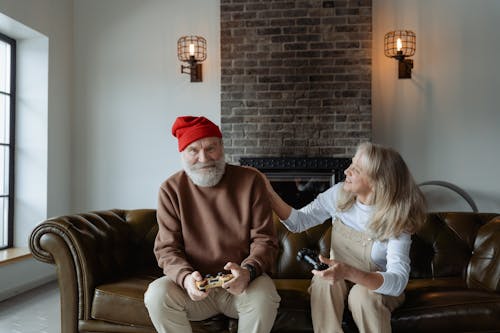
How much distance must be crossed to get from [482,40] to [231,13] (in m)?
2.45

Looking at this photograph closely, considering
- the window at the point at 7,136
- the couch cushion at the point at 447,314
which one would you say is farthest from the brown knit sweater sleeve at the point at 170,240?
the window at the point at 7,136

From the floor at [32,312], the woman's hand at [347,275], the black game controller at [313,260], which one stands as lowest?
the floor at [32,312]

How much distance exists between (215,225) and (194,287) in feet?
1.05

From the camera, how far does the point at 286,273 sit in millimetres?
2662

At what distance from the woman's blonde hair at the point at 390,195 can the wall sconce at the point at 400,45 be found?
276cm

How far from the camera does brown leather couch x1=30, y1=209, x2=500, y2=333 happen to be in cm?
209

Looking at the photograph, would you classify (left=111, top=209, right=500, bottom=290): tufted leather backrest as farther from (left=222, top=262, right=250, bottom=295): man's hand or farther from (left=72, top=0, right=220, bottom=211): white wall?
(left=72, top=0, right=220, bottom=211): white wall

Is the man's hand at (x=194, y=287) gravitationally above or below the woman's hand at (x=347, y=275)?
below

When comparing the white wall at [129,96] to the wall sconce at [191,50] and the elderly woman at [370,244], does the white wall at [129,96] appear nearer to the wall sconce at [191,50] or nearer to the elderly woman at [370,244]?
the wall sconce at [191,50]

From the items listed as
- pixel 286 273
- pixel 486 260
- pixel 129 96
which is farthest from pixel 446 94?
pixel 129 96

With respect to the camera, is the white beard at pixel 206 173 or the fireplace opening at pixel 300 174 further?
the fireplace opening at pixel 300 174

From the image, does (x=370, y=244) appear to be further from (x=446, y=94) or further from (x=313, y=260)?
(x=446, y=94)

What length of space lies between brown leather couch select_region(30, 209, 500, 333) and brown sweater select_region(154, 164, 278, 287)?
10.4 inches

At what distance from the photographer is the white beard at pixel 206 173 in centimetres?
216
